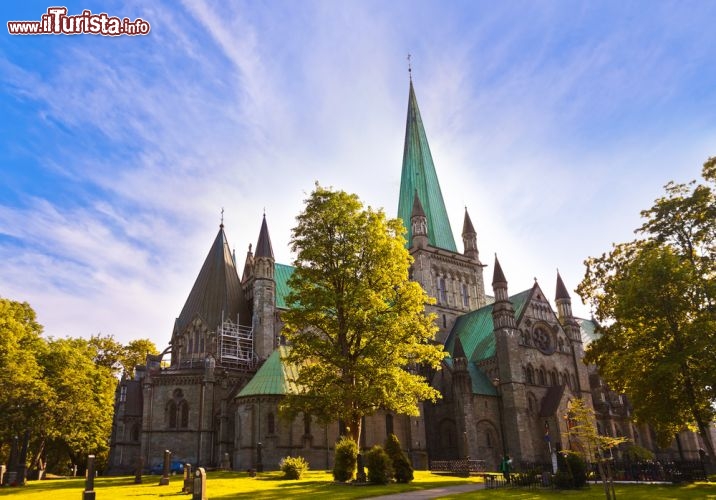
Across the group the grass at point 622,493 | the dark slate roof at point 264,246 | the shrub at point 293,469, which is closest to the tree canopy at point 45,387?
the shrub at point 293,469

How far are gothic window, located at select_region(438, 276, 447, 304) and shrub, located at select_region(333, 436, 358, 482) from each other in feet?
127

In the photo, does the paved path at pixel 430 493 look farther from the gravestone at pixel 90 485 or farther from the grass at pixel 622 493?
the gravestone at pixel 90 485

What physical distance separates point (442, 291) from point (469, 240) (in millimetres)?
10005

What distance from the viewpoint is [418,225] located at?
64500mm

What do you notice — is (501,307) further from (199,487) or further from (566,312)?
(199,487)

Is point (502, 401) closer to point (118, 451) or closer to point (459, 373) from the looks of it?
point (459, 373)

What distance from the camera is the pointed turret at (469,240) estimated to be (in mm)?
68875

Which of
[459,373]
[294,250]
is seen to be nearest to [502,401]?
[459,373]

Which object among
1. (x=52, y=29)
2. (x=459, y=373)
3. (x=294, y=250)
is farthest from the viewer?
(x=459, y=373)

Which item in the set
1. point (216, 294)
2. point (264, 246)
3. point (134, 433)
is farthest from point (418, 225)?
point (134, 433)

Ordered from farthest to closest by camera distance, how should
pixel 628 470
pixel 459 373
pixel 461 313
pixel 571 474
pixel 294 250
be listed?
pixel 461 313
pixel 459 373
pixel 628 470
pixel 294 250
pixel 571 474

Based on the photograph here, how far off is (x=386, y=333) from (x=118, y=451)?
3437 cm

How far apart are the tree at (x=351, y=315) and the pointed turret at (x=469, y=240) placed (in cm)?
4266

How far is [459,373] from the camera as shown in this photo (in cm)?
→ 4619
